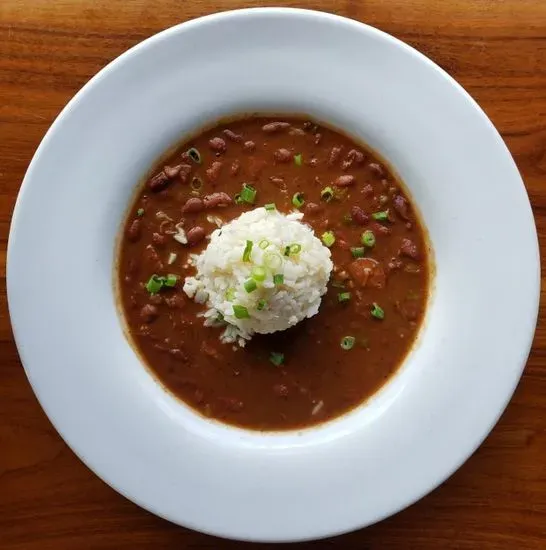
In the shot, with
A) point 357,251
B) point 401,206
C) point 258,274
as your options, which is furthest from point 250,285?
point 401,206

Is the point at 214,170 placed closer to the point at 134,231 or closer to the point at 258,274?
the point at 134,231

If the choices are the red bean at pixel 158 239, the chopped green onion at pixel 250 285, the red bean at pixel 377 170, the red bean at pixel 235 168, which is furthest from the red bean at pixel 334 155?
→ the red bean at pixel 158 239

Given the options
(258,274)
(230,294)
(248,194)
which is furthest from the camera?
(248,194)

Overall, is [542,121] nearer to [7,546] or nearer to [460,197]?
[460,197]

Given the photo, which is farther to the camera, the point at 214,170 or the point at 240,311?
the point at 214,170

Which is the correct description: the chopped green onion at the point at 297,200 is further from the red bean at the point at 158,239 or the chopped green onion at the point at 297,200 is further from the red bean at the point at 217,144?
the red bean at the point at 158,239

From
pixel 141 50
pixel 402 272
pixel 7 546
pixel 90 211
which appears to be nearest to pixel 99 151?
pixel 90 211
